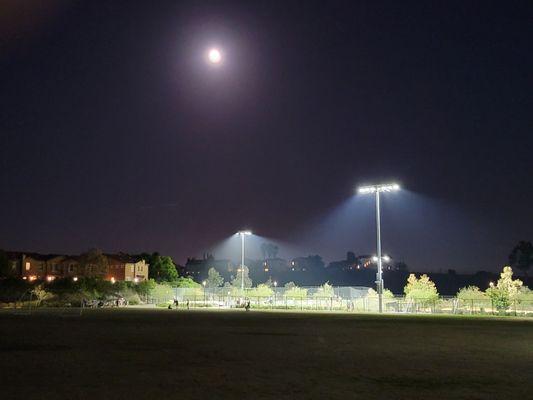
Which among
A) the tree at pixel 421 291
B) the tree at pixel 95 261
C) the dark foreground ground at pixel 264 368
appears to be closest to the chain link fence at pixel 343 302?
the tree at pixel 421 291

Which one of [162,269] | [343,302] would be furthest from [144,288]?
[162,269]

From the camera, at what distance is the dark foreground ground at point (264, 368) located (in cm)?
1153

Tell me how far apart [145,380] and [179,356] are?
4821mm

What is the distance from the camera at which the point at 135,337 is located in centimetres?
2512

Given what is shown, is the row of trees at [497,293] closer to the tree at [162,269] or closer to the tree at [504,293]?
the tree at [504,293]

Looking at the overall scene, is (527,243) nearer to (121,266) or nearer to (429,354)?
(121,266)

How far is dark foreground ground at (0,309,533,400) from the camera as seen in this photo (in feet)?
37.8

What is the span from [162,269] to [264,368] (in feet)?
400

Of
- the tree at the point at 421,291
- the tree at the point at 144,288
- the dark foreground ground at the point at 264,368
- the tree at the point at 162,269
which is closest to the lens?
the dark foreground ground at the point at 264,368

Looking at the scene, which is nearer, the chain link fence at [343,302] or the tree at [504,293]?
the tree at [504,293]

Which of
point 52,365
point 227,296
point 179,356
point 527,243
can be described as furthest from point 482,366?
point 527,243

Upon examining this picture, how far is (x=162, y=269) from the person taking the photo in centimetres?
13400

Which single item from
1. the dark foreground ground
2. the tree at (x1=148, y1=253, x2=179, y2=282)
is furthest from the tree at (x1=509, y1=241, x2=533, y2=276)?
the dark foreground ground

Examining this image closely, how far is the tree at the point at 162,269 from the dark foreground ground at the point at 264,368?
108255mm
